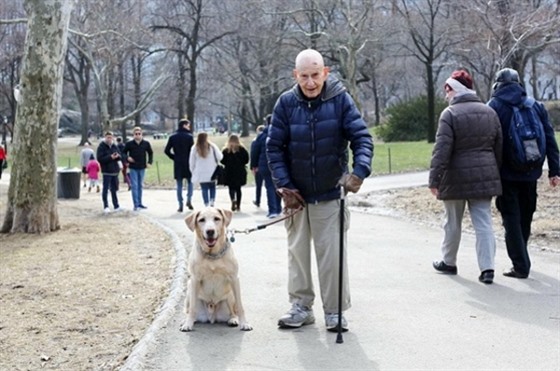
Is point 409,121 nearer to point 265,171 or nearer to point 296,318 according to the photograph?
point 265,171

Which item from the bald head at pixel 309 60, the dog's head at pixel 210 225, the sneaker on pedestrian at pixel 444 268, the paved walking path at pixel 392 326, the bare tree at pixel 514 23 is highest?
the bare tree at pixel 514 23

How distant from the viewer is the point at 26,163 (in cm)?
1307

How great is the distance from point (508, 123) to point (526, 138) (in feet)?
0.84

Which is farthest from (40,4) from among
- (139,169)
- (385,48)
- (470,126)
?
(385,48)

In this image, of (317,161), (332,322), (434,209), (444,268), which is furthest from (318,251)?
(434,209)

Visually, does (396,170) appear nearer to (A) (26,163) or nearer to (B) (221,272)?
(A) (26,163)

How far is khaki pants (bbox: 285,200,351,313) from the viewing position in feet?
19.9

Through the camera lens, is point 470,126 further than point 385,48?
No

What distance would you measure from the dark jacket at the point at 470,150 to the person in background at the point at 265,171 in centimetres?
655

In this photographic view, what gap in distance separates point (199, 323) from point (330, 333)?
1.11m

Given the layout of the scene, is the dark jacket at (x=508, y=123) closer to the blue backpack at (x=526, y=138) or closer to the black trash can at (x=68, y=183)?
the blue backpack at (x=526, y=138)

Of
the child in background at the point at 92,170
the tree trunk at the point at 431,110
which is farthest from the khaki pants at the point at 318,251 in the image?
the tree trunk at the point at 431,110

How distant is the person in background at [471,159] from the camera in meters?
7.82

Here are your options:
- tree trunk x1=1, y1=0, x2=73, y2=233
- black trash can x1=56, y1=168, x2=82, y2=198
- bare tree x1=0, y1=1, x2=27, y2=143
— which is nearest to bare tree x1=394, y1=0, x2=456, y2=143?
bare tree x1=0, y1=1, x2=27, y2=143
